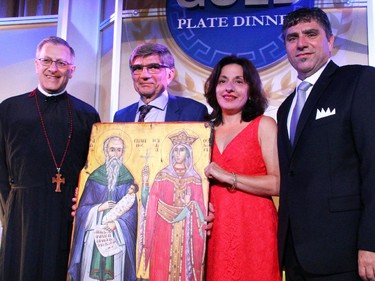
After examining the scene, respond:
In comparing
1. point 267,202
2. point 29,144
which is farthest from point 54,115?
point 267,202

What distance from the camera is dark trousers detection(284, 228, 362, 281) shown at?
186cm

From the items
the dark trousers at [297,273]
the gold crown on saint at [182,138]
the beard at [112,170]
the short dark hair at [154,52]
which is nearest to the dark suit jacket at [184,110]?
the short dark hair at [154,52]

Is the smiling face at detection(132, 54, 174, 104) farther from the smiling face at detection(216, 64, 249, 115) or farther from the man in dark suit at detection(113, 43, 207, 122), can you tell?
the smiling face at detection(216, 64, 249, 115)

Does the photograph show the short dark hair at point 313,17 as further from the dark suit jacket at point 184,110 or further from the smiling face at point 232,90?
the dark suit jacket at point 184,110

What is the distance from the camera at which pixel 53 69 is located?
2762mm

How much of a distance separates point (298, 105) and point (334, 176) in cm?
42

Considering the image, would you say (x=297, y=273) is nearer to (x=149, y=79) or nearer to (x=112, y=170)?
(x=112, y=170)

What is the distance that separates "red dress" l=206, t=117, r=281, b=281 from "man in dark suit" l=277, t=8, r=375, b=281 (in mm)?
104

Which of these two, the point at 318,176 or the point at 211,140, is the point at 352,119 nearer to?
the point at 318,176

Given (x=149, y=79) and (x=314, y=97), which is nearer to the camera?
(x=314, y=97)

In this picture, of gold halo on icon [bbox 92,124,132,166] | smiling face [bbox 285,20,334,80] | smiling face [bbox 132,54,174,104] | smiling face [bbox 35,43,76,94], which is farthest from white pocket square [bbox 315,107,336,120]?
smiling face [bbox 35,43,76,94]

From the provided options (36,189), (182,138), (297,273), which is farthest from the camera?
(36,189)

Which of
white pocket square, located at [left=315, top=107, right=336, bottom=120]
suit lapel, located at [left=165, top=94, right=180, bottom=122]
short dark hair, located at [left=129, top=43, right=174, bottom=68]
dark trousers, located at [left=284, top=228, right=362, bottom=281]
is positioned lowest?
dark trousers, located at [left=284, top=228, right=362, bottom=281]

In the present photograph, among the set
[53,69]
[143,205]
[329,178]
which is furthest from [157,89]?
[329,178]
